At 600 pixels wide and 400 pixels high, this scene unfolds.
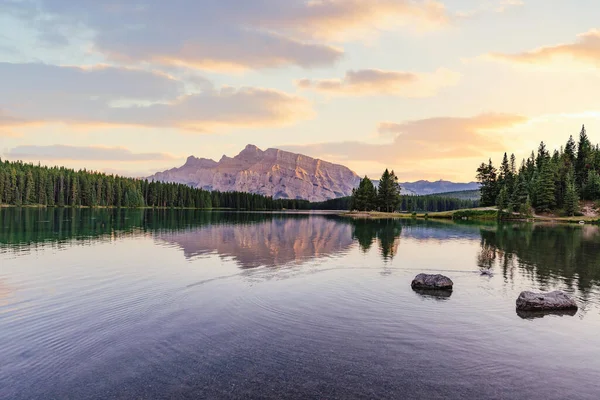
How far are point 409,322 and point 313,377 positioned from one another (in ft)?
30.6

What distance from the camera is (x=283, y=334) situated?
1878 cm

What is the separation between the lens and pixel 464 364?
607 inches

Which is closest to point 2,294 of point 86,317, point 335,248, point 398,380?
point 86,317

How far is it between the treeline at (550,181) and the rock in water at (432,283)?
149 m

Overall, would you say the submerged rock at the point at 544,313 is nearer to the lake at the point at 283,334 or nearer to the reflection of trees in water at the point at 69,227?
the lake at the point at 283,334

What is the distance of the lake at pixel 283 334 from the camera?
1335 centimetres

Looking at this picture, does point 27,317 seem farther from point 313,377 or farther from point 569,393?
point 569,393

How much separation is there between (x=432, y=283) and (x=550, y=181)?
513 ft

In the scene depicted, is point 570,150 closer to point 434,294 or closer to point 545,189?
point 545,189

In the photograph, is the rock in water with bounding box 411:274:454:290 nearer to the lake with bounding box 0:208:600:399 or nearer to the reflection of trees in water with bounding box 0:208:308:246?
the lake with bounding box 0:208:600:399

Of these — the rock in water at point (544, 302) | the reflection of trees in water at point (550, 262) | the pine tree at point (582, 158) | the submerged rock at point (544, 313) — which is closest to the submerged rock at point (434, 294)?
the rock in water at point (544, 302)

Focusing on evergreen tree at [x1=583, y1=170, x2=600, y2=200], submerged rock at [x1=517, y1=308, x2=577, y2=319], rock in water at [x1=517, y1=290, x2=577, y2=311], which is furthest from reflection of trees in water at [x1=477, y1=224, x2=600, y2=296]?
evergreen tree at [x1=583, y1=170, x2=600, y2=200]

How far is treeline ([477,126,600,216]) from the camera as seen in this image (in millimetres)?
153750

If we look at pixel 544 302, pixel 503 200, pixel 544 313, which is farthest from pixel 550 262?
pixel 503 200
